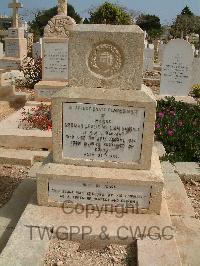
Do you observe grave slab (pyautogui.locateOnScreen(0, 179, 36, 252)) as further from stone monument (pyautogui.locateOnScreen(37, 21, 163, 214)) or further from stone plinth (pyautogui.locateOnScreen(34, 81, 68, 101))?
stone plinth (pyautogui.locateOnScreen(34, 81, 68, 101))

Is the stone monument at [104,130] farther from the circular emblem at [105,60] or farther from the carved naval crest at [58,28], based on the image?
the carved naval crest at [58,28]

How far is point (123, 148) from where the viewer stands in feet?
10.7

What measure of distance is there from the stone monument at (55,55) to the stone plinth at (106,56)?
482cm

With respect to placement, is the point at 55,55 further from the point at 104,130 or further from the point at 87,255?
the point at 87,255

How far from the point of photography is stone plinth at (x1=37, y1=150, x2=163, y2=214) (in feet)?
10.4

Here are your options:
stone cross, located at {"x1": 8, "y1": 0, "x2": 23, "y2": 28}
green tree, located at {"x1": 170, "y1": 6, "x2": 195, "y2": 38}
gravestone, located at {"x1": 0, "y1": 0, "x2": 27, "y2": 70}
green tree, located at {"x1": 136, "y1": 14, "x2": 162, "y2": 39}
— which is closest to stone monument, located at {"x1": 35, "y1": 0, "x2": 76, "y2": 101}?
gravestone, located at {"x1": 0, "y1": 0, "x2": 27, "y2": 70}

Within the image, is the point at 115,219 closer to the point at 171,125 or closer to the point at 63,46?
the point at 171,125

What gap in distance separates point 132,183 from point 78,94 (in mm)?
963

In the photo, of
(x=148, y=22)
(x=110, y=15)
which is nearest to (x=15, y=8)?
(x=110, y=15)

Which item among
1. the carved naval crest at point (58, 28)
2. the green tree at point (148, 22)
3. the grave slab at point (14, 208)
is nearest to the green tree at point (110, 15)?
the green tree at point (148, 22)

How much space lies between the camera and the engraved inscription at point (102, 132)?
313 cm

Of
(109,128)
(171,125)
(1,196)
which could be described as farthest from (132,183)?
(171,125)

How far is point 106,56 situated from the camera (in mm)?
3021

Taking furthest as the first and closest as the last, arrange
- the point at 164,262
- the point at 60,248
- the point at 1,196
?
the point at 1,196
the point at 60,248
the point at 164,262
